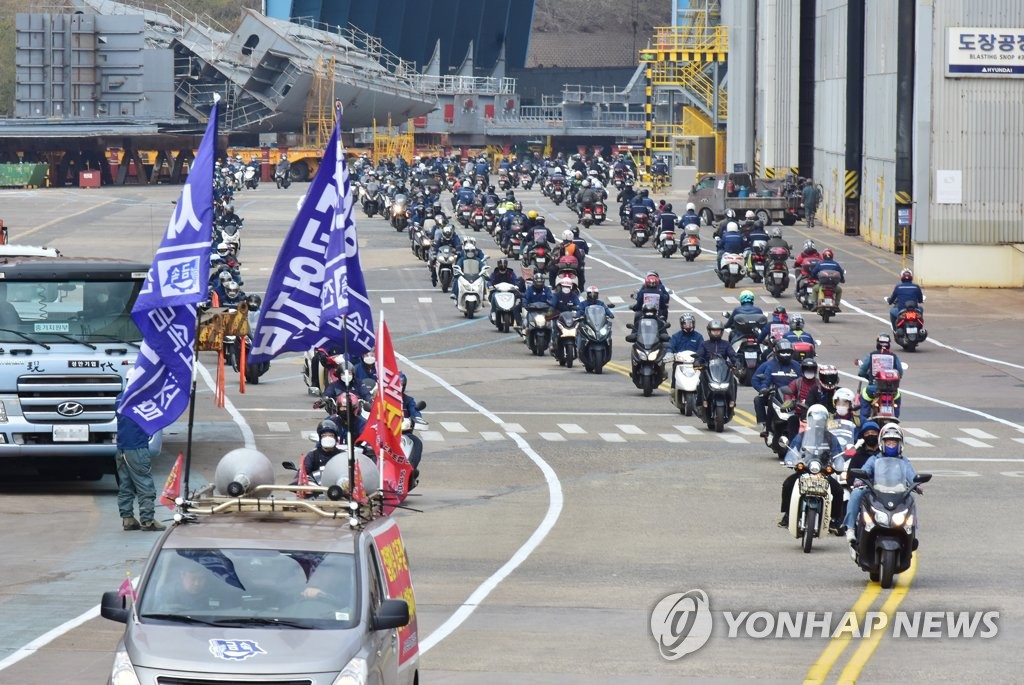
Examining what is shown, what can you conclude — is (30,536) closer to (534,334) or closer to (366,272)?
(534,334)

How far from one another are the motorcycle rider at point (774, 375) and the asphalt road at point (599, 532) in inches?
24.8

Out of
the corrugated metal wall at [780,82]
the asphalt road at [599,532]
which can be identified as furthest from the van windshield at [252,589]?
the corrugated metal wall at [780,82]

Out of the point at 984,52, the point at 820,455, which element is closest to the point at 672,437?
the point at 820,455

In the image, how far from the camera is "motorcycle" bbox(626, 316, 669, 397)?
1324 inches

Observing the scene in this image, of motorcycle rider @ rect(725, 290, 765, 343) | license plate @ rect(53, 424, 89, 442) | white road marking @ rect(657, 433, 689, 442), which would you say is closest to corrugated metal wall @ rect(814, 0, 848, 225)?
motorcycle rider @ rect(725, 290, 765, 343)

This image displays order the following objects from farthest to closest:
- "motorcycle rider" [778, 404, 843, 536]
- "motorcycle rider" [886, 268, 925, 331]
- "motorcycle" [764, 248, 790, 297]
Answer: "motorcycle" [764, 248, 790, 297] < "motorcycle rider" [886, 268, 925, 331] < "motorcycle rider" [778, 404, 843, 536]

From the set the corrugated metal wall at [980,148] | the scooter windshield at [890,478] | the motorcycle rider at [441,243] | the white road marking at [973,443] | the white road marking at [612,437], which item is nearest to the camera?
the scooter windshield at [890,478]

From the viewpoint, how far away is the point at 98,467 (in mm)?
24469

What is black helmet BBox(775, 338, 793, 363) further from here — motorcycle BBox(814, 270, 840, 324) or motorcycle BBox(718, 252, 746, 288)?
motorcycle BBox(718, 252, 746, 288)

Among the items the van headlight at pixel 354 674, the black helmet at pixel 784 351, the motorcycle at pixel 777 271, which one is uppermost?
the motorcycle at pixel 777 271

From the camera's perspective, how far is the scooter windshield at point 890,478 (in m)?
17.9

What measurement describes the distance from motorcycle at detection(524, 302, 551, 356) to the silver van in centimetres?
2775

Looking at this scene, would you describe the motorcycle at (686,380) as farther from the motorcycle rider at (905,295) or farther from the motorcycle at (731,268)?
the motorcycle at (731,268)

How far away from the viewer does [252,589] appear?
1075cm
